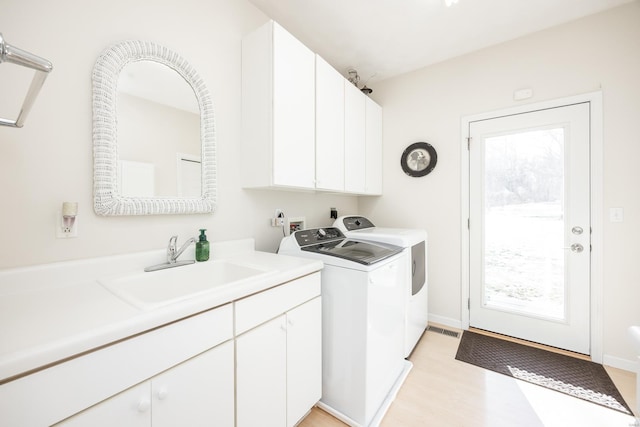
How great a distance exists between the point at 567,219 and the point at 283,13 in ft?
9.31

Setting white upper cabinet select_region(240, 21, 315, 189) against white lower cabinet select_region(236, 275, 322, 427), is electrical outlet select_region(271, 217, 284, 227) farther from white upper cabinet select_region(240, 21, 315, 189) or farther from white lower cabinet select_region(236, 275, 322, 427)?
white lower cabinet select_region(236, 275, 322, 427)

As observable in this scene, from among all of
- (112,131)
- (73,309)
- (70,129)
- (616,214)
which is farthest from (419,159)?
(73,309)

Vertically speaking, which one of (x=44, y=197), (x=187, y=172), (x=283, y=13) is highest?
(x=283, y=13)

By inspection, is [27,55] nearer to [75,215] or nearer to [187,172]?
[75,215]

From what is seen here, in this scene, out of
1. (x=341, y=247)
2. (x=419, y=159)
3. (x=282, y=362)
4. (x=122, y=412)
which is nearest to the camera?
(x=122, y=412)

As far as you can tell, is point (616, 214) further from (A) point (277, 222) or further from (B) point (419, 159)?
(A) point (277, 222)

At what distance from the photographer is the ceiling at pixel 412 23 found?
6.20 feet

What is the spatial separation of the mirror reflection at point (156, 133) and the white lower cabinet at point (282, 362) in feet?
2.77

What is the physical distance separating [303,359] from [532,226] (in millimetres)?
2263

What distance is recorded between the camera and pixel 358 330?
4.73ft

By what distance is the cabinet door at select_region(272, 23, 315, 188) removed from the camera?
1596mm

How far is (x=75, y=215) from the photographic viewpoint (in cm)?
110

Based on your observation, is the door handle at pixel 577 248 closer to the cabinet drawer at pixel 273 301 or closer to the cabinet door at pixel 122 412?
the cabinet drawer at pixel 273 301

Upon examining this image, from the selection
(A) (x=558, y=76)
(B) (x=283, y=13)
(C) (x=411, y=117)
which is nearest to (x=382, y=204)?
(C) (x=411, y=117)
